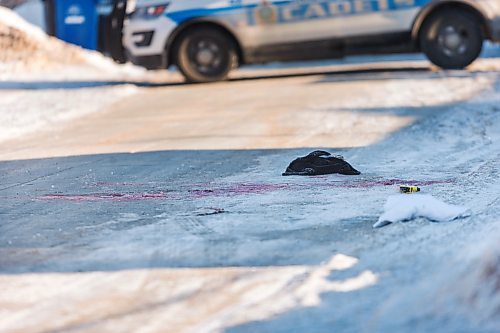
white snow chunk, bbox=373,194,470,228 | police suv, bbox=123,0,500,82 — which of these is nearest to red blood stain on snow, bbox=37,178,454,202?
white snow chunk, bbox=373,194,470,228

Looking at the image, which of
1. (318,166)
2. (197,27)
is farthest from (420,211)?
(197,27)

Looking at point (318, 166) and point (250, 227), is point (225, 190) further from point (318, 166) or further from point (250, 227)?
point (250, 227)

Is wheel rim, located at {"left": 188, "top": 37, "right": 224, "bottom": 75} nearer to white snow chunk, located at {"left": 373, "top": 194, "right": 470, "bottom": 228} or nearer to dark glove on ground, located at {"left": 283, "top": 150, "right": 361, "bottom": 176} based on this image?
dark glove on ground, located at {"left": 283, "top": 150, "right": 361, "bottom": 176}

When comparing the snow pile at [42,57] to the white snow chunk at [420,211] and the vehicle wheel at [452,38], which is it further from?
the white snow chunk at [420,211]

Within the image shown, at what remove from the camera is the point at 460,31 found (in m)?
15.3

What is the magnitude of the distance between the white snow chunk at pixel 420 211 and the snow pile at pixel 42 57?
12.9 metres

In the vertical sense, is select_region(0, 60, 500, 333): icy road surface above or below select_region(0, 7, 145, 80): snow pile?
above

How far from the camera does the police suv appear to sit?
15.2 metres

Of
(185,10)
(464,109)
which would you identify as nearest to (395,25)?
(185,10)

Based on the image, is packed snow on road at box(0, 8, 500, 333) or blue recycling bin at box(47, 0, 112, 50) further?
blue recycling bin at box(47, 0, 112, 50)

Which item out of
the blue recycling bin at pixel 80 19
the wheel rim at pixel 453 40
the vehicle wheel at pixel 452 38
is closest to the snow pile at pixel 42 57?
the blue recycling bin at pixel 80 19

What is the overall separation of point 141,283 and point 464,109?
23.4ft

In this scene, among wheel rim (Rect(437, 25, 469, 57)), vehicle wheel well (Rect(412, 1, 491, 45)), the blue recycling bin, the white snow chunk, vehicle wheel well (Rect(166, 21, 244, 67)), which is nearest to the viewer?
the white snow chunk

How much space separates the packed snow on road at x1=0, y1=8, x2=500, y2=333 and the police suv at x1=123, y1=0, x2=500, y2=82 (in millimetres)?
1592
